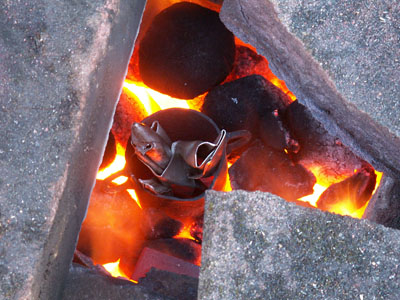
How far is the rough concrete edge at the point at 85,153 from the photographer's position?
1.28 metres

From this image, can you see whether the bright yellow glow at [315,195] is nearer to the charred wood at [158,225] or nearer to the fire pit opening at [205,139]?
the fire pit opening at [205,139]

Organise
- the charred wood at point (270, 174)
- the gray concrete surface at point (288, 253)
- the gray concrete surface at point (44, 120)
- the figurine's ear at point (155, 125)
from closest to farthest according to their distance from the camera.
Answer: the gray concrete surface at point (288, 253)
the gray concrete surface at point (44, 120)
the figurine's ear at point (155, 125)
the charred wood at point (270, 174)

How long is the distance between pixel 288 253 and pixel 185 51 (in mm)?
1317

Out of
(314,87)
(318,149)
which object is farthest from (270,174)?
(314,87)

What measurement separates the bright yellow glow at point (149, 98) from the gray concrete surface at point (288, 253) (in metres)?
1.42

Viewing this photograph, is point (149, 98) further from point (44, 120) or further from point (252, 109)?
point (44, 120)

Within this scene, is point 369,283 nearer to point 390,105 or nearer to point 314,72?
point 390,105

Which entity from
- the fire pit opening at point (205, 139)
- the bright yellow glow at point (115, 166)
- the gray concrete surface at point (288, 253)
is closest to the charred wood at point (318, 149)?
the fire pit opening at point (205, 139)

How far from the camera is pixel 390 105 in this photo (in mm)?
1272

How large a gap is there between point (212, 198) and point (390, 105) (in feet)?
1.93

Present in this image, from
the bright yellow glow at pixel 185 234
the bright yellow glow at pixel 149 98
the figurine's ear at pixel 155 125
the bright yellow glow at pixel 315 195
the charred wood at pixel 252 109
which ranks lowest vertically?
the bright yellow glow at pixel 185 234

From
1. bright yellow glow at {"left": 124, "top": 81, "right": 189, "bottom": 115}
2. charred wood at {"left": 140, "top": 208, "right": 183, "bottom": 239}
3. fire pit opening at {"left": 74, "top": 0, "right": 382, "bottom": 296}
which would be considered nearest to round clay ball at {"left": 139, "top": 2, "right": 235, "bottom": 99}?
fire pit opening at {"left": 74, "top": 0, "right": 382, "bottom": 296}

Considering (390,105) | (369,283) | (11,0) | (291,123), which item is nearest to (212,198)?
(369,283)

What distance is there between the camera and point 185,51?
7.14 ft
